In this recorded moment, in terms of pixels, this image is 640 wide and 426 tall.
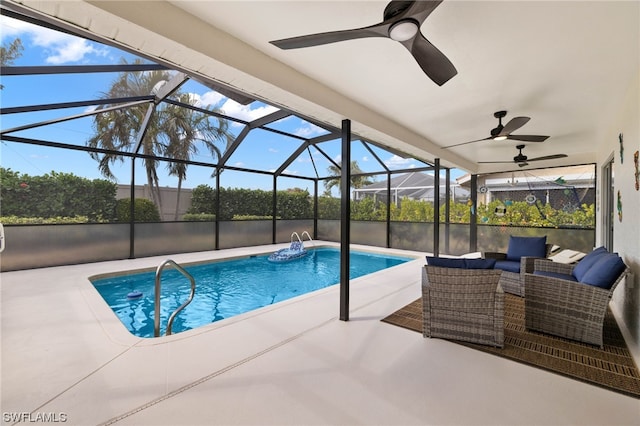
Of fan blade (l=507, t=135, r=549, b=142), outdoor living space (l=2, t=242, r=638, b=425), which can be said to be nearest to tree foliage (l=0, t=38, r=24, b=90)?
outdoor living space (l=2, t=242, r=638, b=425)

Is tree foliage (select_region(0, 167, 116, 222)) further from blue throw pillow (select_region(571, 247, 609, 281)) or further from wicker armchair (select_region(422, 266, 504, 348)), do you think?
blue throw pillow (select_region(571, 247, 609, 281))

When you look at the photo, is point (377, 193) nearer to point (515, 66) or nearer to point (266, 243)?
point (266, 243)

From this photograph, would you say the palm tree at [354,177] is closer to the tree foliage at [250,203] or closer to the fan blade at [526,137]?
the tree foliage at [250,203]

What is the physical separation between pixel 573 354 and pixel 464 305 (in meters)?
1.04

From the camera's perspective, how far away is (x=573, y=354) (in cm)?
266

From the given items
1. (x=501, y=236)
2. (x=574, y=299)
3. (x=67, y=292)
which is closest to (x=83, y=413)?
(x=67, y=292)

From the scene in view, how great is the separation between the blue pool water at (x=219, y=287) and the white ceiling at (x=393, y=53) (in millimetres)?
3423

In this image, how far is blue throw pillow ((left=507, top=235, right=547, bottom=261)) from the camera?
16.6 feet

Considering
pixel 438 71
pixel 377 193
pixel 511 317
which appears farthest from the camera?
pixel 377 193

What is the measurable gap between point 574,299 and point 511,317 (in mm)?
823

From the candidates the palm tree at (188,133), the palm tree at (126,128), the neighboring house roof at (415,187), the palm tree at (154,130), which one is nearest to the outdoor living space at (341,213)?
the palm tree at (126,128)

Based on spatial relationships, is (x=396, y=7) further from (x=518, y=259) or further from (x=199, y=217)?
(x=199, y=217)

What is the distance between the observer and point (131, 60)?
666 cm

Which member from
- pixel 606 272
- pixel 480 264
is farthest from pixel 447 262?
pixel 606 272
